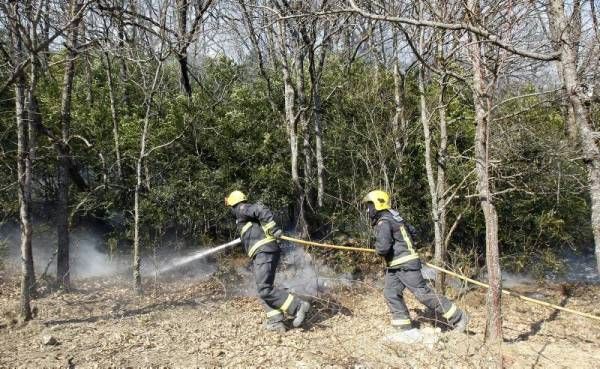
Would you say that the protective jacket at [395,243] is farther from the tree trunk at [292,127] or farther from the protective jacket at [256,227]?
the tree trunk at [292,127]

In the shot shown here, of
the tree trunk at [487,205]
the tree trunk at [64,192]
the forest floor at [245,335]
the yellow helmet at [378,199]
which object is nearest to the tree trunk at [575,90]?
the tree trunk at [487,205]

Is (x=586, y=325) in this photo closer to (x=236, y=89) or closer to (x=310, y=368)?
(x=310, y=368)

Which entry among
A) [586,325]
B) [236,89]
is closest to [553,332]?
[586,325]

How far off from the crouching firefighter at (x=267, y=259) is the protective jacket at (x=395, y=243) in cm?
129

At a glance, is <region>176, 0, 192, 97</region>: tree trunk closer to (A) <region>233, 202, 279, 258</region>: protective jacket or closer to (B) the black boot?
(A) <region>233, 202, 279, 258</region>: protective jacket

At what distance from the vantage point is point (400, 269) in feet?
21.1

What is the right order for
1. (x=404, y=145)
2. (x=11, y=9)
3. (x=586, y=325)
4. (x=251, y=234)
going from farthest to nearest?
1. (x=404, y=145)
2. (x=586, y=325)
3. (x=251, y=234)
4. (x=11, y=9)

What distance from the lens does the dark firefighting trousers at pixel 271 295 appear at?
650 cm

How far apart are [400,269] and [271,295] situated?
171 centimetres

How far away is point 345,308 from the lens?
25.3 feet

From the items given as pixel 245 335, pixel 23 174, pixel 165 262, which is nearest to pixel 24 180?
pixel 23 174

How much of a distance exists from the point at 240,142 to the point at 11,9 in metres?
5.39

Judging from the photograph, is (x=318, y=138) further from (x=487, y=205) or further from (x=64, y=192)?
(x=487, y=205)

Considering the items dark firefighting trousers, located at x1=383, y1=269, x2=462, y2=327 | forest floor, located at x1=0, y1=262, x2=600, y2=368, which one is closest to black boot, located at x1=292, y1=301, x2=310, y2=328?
forest floor, located at x1=0, y1=262, x2=600, y2=368
